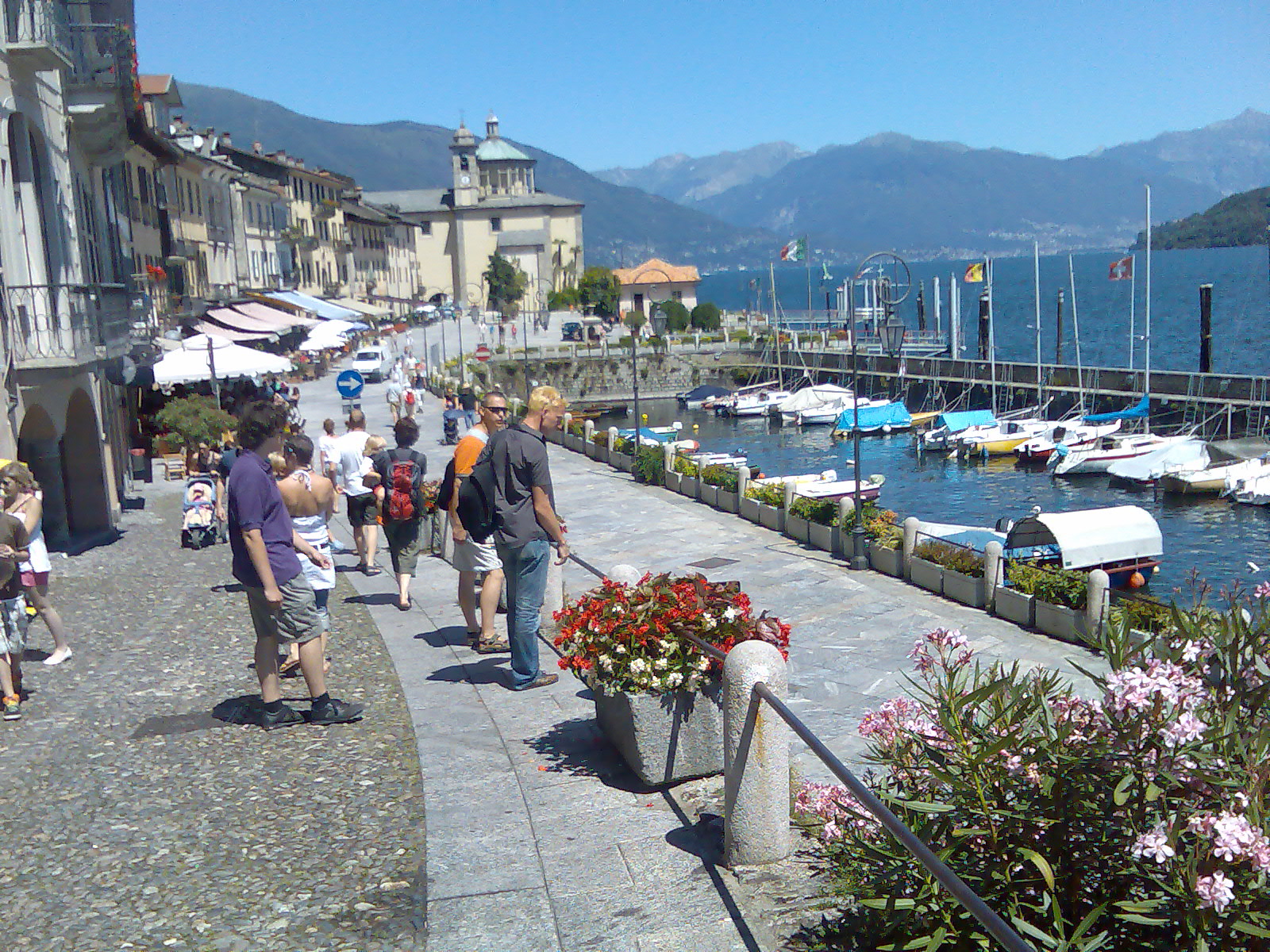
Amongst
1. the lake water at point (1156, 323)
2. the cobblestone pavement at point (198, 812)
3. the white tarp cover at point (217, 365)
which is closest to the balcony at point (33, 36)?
the white tarp cover at point (217, 365)

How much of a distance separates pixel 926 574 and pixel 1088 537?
219 inches

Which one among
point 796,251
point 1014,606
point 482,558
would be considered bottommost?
point 1014,606

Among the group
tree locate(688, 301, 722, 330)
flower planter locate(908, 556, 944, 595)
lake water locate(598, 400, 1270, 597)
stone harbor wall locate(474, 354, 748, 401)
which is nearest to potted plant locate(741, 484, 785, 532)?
flower planter locate(908, 556, 944, 595)

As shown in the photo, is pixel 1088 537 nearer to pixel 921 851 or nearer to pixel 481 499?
pixel 481 499

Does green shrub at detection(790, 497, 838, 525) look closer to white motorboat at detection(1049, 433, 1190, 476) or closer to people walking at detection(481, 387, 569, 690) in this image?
people walking at detection(481, 387, 569, 690)

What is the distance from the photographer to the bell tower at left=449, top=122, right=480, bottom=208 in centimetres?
13625

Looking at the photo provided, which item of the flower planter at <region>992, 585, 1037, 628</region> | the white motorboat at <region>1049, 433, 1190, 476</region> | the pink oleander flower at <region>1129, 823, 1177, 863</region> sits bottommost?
the white motorboat at <region>1049, 433, 1190, 476</region>

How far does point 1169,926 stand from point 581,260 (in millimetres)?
134723

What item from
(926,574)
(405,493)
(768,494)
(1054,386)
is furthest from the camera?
(1054,386)

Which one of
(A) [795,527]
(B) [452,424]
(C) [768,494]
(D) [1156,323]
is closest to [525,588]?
(A) [795,527]

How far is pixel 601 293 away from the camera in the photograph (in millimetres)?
108688

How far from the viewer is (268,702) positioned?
287 inches

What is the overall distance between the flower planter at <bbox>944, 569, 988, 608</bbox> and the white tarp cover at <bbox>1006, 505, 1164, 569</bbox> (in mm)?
5084

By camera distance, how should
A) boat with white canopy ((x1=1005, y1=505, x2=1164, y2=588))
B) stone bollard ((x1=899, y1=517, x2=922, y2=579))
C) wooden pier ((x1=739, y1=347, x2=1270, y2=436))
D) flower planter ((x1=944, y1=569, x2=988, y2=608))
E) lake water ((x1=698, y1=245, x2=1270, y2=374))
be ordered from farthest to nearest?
1. lake water ((x1=698, y1=245, x2=1270, y2=374))
2. wooden pier ((x1=739, y1=347, x2=1270, y2=436))
3. boat with white canopy ((x1=1005, y1=505, x2=1164, y2=588))
4. stone bollard ((x1=899, y1=517, x2=922, y2=579))
5. flower planter ((x1=944, y1=569, x2=988, y2=608))
